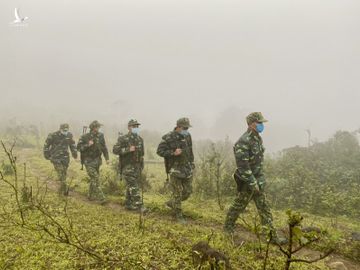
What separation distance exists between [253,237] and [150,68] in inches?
5934

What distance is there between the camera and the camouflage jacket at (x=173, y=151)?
840 cm

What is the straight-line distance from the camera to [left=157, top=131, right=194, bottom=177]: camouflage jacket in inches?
331

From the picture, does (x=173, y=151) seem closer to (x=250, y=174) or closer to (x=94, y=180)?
(x=250, y=174)

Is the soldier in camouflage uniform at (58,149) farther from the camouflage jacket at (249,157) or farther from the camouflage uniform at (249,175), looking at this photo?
the camouflage jacket at (249,157)

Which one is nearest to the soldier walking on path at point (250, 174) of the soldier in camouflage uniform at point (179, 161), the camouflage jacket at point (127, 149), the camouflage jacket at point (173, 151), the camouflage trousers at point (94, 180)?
the soldier in camouflage uniform at point (179, 161)

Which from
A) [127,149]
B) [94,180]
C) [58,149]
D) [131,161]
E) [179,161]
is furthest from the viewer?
[58,149]

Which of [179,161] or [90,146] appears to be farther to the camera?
[90,146]

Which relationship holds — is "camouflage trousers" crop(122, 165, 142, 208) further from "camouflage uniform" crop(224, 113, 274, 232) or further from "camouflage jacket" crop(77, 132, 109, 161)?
"camouflage uniform" crop(224, 113, 274, 232)

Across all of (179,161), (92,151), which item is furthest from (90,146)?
(179,161)

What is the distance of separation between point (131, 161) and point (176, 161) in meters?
1.77

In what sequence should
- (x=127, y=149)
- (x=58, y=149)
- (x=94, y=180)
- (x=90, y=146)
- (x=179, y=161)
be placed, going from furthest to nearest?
(x=58, y=149), (x=90, y=146), (x=94, y=180), (x=127, y=149), (x=179, y=161)

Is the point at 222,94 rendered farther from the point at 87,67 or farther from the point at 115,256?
the point at 115,256

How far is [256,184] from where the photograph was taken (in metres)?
6.61

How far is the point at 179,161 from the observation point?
27.5ft
